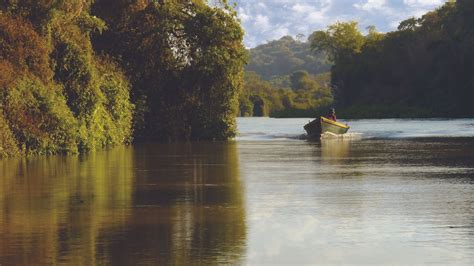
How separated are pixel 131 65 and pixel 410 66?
10119cm

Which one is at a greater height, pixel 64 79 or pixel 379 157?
pixel 64 79

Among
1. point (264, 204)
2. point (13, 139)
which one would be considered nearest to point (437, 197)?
point (264, 204)

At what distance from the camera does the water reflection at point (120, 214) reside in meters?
12.6

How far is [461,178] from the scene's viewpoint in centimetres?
2459

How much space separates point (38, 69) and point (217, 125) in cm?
1819

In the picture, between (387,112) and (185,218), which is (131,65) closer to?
(185,218)

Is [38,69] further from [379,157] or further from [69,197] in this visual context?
[69,197]

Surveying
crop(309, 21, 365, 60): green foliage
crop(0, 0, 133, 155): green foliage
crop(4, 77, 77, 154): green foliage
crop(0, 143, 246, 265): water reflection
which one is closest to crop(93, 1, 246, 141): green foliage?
crop(0, 0, 133, 155): green foliage

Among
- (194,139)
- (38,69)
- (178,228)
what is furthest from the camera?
(194,139)

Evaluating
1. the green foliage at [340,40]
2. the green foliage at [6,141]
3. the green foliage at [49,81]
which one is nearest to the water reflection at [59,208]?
the green foliage at [6,141]

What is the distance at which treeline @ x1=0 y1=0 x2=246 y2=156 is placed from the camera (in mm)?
38406

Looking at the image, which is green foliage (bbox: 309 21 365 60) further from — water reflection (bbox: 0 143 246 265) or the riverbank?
water reflection (bbox: 0 143 246 265)

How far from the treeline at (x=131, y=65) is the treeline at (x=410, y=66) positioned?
78.0m

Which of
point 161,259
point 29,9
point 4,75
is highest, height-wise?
point 29,9
